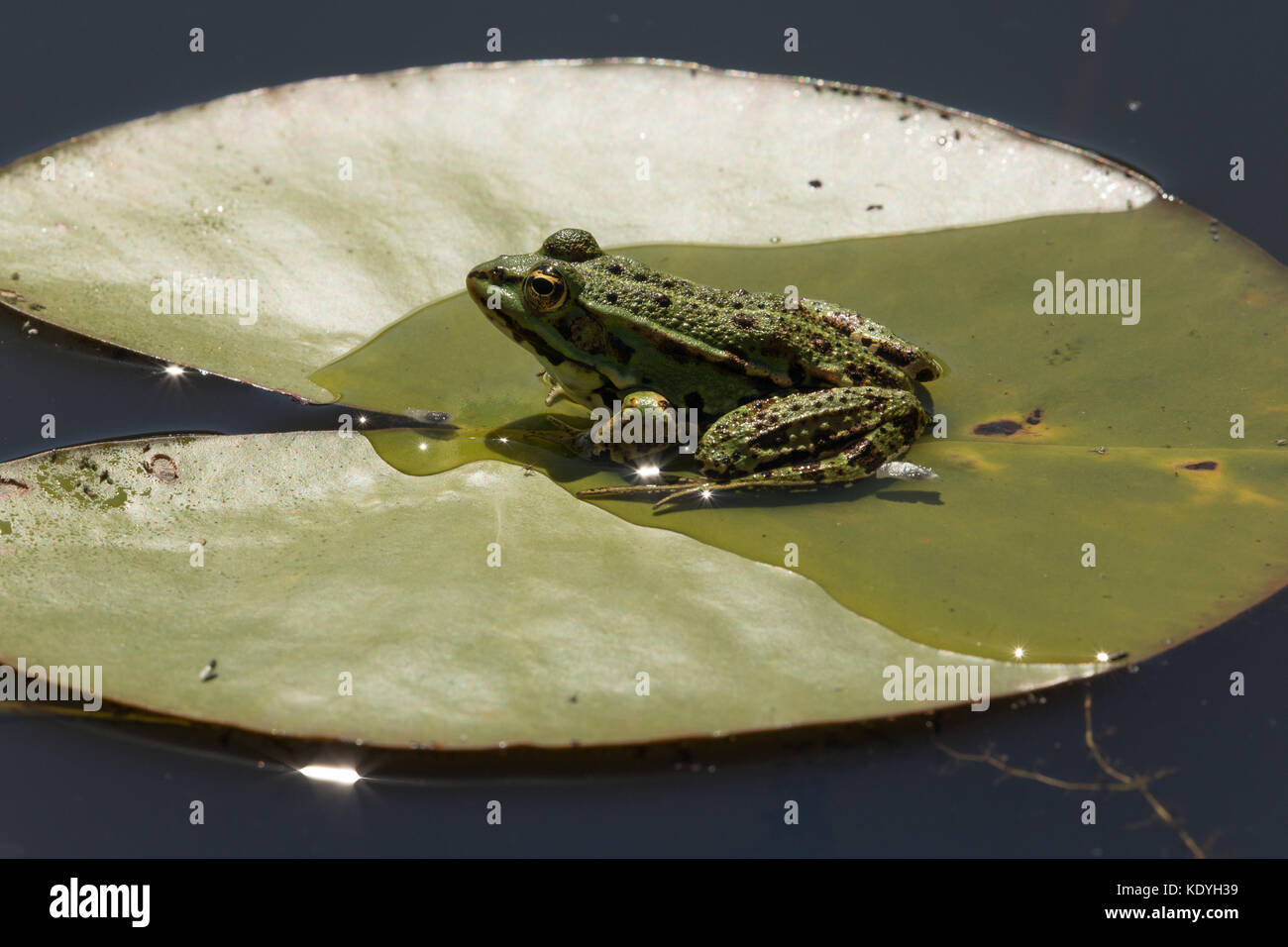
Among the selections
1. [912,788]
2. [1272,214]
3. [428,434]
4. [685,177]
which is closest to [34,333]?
[428,434]

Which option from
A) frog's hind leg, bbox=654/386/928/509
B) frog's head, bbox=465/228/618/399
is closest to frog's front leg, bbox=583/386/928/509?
frog's hind leg, bbox=654/386/928/509

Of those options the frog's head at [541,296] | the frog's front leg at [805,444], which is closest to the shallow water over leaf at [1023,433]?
the frog's front leg at [805,444]

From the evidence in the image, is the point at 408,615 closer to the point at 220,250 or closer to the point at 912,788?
the point at 912,788

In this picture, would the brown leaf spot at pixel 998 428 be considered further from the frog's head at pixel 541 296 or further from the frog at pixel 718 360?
the frog's head at pixel 541 296

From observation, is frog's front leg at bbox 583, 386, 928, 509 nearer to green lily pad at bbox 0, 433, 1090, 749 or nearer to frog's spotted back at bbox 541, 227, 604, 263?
green lily pad at bbox 0, 433, 1090, 749

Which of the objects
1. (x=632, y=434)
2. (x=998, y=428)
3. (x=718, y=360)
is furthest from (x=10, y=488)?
(x=998, y=428)

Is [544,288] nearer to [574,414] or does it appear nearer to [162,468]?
[574,414]
